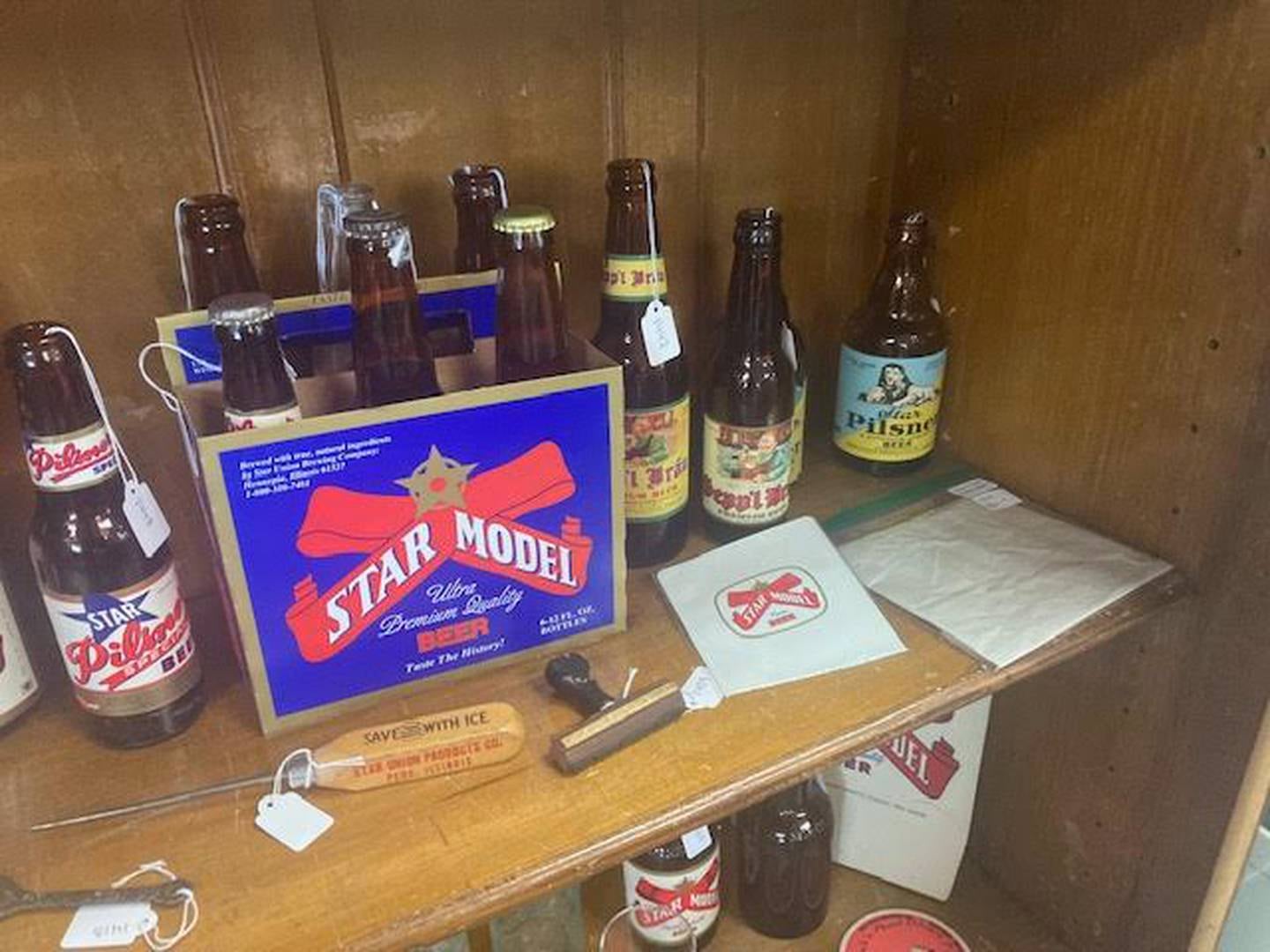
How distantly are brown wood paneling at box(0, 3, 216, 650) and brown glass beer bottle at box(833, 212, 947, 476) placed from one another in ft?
1.76

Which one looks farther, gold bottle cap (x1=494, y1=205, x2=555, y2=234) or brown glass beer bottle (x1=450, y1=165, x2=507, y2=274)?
brown glass beer bottle (x1=450, y1=165, x2=507, y2=274)

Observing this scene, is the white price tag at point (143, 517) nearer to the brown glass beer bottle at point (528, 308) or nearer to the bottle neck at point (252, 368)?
the bottle neck at point (252, 368)

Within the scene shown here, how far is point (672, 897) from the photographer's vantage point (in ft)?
3.11

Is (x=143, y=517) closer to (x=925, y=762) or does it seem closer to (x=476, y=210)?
(x=476, y=210)

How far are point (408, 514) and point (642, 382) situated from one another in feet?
0.80

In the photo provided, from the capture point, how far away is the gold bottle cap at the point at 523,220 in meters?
0.62

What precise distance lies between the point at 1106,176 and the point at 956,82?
0.55 feet

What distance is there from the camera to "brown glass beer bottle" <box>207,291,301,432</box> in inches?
22.4

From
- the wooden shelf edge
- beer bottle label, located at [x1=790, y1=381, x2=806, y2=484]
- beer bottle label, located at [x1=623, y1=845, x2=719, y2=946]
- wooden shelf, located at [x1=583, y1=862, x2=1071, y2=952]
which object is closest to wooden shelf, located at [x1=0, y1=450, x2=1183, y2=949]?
the wooden shelf edge

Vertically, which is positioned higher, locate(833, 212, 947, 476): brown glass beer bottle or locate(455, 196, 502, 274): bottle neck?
locate(455, 196, 502, 274): bottle neck

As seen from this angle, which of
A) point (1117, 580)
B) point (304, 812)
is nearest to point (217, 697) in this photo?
point (304, 812)

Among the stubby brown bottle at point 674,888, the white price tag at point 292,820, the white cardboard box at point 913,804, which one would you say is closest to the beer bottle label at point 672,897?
the stubby brown bottle at point 674,888

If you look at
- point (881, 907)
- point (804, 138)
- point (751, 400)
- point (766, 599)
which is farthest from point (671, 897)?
point (804, 138)

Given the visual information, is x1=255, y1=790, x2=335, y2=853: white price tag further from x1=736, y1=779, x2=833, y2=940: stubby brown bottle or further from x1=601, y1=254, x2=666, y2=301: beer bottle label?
x1=736, y1=779, x2=833, y2=940: stubby brown bottle
